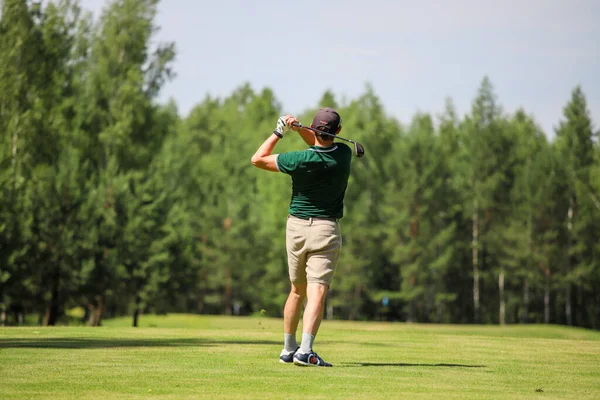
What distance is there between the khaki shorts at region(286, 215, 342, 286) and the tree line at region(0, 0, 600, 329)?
28539 mm

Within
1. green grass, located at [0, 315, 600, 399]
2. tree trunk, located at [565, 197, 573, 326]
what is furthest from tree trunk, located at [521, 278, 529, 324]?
green grass, located at [0, 315, 600, 399]

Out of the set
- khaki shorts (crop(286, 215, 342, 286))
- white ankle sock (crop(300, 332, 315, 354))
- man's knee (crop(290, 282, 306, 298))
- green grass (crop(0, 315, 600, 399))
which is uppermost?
khaki shorts (crop(286, 215, 342, 286))

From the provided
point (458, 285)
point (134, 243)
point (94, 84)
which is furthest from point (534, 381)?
point (458, 285)

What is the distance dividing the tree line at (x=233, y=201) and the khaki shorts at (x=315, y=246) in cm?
2854

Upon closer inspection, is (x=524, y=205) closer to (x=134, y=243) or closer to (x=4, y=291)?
(x=134, y=243)

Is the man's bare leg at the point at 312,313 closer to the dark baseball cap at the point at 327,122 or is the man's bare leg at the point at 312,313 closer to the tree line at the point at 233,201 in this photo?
the dark baseball cap at the point at 327,122

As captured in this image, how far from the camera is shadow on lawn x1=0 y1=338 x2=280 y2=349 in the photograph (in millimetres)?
10633

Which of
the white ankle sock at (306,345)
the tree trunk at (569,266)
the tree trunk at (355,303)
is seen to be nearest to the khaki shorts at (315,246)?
the white ankle sock at (306,345)

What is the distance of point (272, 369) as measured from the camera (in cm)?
846

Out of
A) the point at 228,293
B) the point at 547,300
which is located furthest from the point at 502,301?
the point at 228,293

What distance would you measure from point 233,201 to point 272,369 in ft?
204

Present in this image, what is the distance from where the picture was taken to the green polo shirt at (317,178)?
9.16m

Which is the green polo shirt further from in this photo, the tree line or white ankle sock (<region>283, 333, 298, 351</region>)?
the tree line

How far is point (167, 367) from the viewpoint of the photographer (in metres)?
8.48
